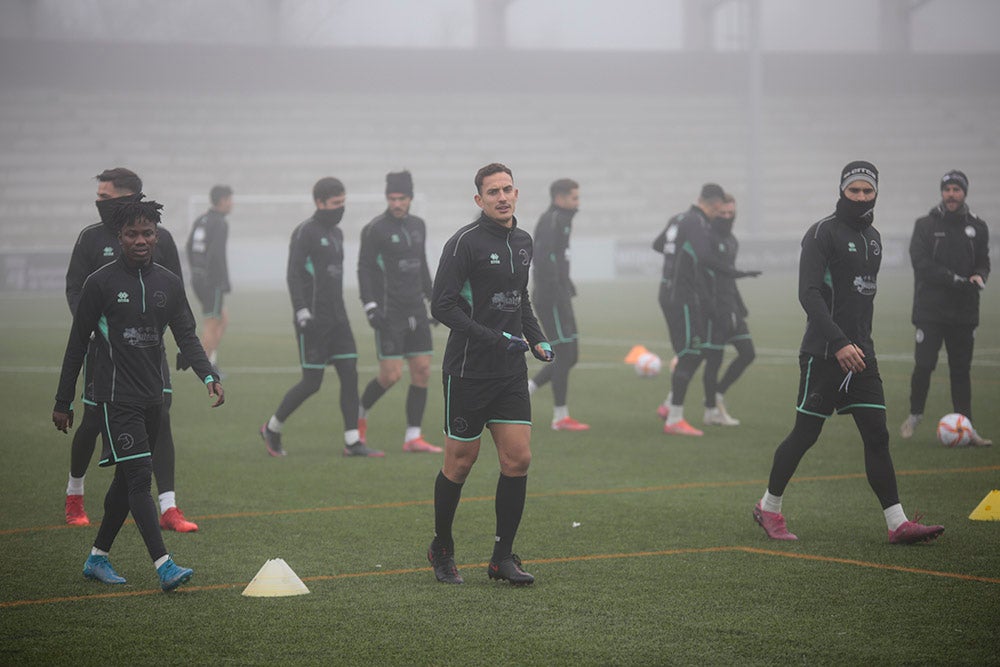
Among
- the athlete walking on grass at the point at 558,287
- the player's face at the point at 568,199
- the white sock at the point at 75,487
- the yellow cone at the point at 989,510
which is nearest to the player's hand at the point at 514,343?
the white sock at the point at 75,487

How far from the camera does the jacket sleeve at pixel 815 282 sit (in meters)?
6.95

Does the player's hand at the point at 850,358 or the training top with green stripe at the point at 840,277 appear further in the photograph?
the training top with green stripe at the point at 840,277

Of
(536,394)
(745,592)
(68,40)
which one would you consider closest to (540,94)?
(68,40)

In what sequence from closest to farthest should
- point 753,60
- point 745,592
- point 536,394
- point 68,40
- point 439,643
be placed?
point 439,643
point 745,592
point 536,394
point 753,60
point 68,40

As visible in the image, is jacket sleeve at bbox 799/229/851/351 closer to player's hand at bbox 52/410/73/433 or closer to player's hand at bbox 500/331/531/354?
player's hand at bbox 500/331/531/354

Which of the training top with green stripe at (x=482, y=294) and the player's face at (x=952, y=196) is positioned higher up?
the player's face at (x=952, y=196)

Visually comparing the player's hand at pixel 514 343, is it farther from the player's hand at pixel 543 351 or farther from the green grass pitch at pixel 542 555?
the green grass pitch at pixel 542 555

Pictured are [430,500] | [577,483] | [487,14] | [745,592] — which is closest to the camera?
[745,592]

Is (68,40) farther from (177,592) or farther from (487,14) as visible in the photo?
(177,592)

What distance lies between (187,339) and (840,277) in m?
3.38

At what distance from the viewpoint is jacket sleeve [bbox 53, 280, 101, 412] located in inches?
240

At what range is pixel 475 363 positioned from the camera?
6.24 metres

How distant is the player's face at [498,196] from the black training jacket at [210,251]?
1023 centimetres

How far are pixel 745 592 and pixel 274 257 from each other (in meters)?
33.0
